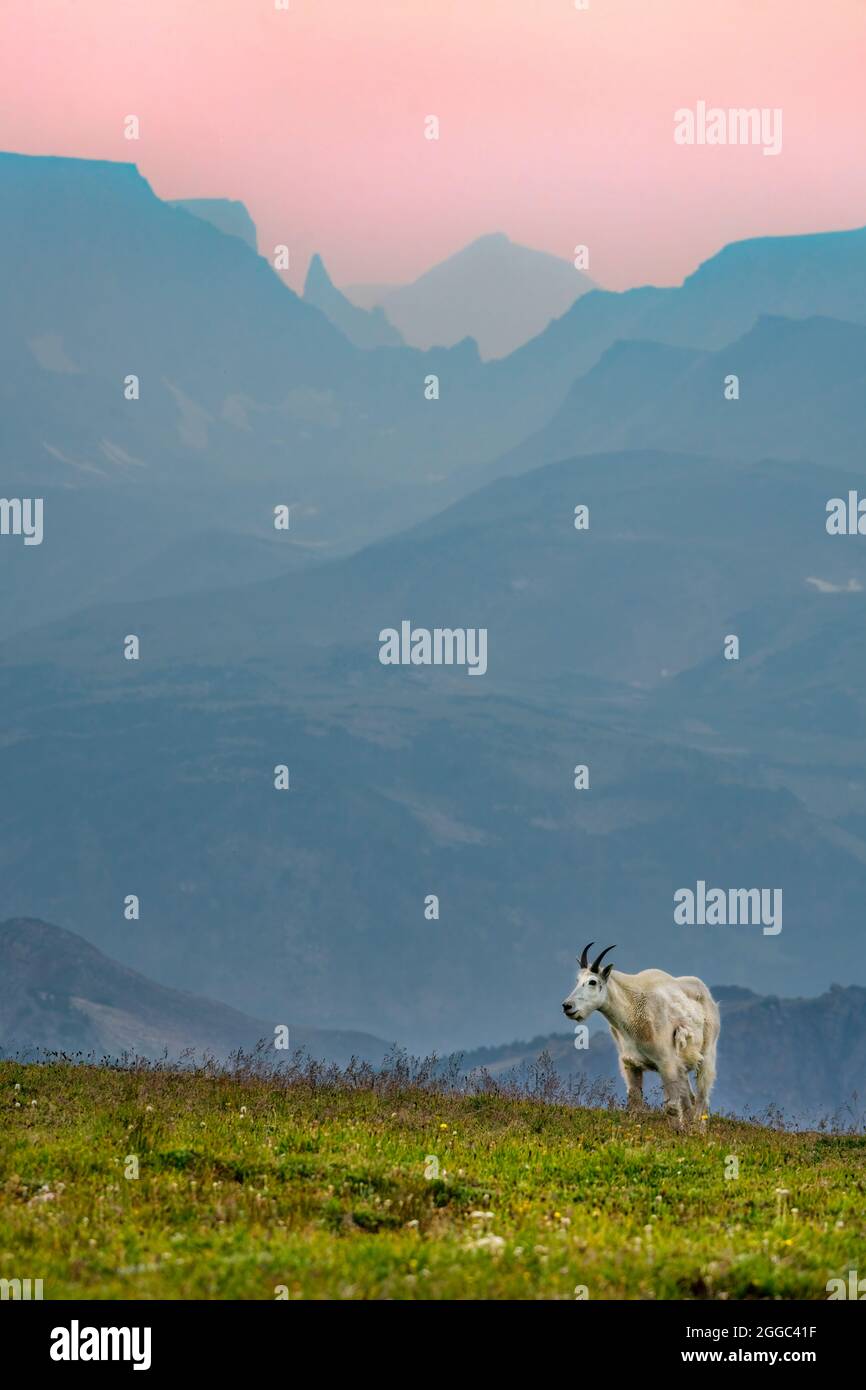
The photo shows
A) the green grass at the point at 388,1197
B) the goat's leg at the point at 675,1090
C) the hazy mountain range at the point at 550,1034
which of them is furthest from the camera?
the hazy mountain range at the point at 550,1034

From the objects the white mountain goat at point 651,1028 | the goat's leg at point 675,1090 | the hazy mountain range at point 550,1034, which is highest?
the hazy mountain range at point 550,1034

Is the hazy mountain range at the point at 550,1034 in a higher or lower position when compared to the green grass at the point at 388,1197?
higher

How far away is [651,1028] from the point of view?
24.7m

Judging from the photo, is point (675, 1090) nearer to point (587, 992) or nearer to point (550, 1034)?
point (587, 992)

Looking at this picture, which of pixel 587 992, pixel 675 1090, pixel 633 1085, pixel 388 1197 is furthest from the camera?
pixel 633 1085

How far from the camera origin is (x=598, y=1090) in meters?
26.4

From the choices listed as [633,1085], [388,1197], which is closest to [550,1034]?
[633,1085]

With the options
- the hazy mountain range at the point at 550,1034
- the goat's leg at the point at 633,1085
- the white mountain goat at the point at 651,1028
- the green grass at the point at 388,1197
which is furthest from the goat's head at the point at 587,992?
the hazy mountain range at the point at 550,1034

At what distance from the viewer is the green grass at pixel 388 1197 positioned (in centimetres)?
1244

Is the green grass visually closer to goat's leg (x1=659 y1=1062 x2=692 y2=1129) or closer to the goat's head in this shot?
goat's leg (x1=659 y1=1062 x2=692 y2=1129)

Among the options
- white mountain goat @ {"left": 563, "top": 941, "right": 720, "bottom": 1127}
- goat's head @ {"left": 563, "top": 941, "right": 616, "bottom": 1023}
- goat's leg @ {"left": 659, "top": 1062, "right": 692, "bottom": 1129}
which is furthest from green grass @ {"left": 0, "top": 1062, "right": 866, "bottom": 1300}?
goat's head @ {"left": 563, "top": 941, "right": 616, "bottom": 1023}

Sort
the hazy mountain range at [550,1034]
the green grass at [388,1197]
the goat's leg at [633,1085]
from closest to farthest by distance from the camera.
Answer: the green grass at [388,1197]
the goat's leg at [633,1085]
the hazy mountain range at [550,1034]

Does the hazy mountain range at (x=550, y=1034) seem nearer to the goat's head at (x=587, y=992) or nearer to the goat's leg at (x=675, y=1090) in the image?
the goat's leg at (x=675, y=1090)

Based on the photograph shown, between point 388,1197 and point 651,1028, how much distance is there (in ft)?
30.8
